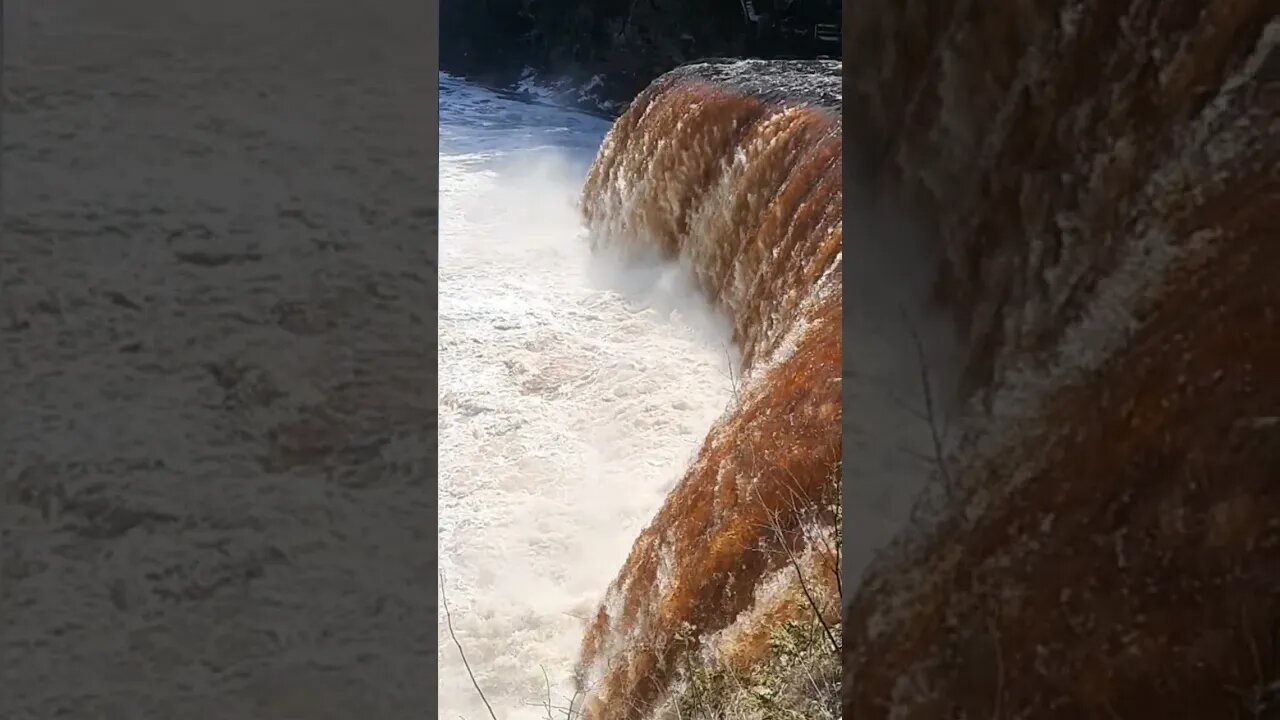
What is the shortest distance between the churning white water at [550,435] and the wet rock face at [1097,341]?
1973 mm

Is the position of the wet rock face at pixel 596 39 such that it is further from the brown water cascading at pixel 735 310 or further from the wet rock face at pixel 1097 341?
the wet rock face at pixel 1097 341

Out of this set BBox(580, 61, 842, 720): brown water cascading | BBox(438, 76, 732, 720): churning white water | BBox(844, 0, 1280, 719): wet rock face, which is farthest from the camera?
BBox(438, 76, 732, 720): churning white water

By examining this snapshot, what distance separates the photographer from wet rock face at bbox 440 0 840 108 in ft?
25.8

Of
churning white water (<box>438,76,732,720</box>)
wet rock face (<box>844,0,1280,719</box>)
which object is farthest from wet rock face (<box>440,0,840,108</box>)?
wet rock face (<box>844,0,1280,719</box>)

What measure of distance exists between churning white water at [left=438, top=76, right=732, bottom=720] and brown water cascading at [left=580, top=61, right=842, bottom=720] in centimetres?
27

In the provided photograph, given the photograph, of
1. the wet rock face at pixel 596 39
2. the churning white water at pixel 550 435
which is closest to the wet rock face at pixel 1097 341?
the churning white water at pixel 550 435

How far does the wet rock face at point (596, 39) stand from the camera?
787 cm

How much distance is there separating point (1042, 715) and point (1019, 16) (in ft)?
1.42

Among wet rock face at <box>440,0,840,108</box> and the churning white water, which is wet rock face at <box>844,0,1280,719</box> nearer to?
the churning white water

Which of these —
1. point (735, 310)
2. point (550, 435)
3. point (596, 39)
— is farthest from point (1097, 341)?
point (596, 39)
